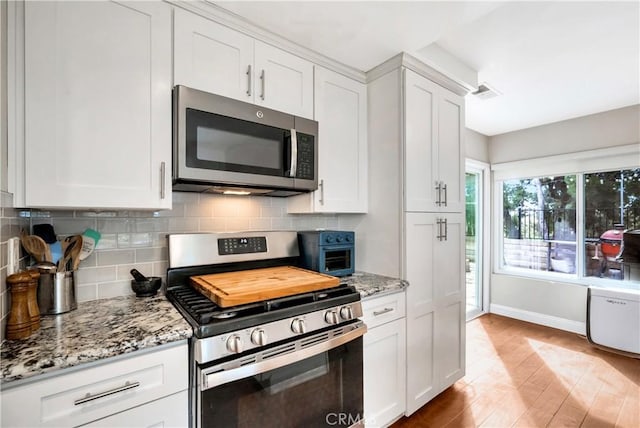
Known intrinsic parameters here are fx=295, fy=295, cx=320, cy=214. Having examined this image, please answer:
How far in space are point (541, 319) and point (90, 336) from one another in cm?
446

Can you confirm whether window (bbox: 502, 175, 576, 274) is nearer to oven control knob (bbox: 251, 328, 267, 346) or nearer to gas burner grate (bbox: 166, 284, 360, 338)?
gas burner grate (bbox: 166, 284, 360, 338)

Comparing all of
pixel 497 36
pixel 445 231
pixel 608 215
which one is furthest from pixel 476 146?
pixel 445 231

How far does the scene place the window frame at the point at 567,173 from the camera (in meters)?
3.10

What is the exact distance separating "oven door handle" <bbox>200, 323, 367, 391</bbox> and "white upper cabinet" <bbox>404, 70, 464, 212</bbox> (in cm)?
87

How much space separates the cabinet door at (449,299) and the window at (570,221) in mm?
2256

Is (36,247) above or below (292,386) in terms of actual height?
above

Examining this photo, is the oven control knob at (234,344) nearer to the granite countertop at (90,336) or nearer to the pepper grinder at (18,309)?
the granite countertop at (90,336)

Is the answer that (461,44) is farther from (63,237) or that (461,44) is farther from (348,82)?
(63,237)

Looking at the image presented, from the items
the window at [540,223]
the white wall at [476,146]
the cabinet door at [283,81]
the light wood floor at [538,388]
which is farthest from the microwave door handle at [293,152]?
the window at [540,223]

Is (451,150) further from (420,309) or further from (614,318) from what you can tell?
(614,318)

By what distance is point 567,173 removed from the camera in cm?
349

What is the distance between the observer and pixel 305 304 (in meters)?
1.30

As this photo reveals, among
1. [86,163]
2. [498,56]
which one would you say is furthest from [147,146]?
[498,56]

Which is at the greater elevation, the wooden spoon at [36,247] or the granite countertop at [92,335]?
the wooden spoon at [36,247]
